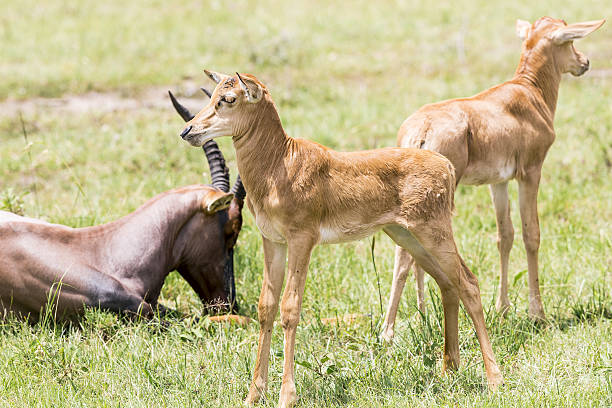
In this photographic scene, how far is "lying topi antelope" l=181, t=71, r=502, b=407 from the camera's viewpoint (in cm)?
424

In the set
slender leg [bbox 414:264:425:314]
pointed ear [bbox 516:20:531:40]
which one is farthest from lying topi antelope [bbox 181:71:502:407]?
pointed ear [bbox 516:20:531:40]

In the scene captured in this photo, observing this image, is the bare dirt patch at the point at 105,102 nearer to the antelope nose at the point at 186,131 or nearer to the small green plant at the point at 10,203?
the small green plant at the point at 10,203

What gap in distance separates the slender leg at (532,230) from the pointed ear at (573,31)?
1.06 metres

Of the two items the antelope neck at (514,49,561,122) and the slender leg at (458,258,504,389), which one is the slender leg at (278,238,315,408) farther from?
the antelope neck at (514,49,561,122)

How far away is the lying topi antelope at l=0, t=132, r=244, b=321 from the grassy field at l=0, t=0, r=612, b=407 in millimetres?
211

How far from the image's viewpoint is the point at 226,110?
415cm

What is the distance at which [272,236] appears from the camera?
A: 4.38 meters

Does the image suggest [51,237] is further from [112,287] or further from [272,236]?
[272,236]

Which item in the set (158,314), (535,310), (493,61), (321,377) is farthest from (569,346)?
(493,61)

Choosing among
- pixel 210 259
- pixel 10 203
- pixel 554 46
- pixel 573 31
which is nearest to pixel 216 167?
pixel 210 259

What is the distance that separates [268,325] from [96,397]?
114 cm

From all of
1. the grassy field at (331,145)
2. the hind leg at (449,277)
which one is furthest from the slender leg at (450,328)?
the grassy field at (331,145)

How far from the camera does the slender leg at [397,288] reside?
5383mm

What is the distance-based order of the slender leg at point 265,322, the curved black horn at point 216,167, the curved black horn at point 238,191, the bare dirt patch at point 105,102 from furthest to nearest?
the bare dirt patch at point 105,102, the curved black horn at point 216,167, the curved black horn at point 238,191, the slender leg at point 265,322
